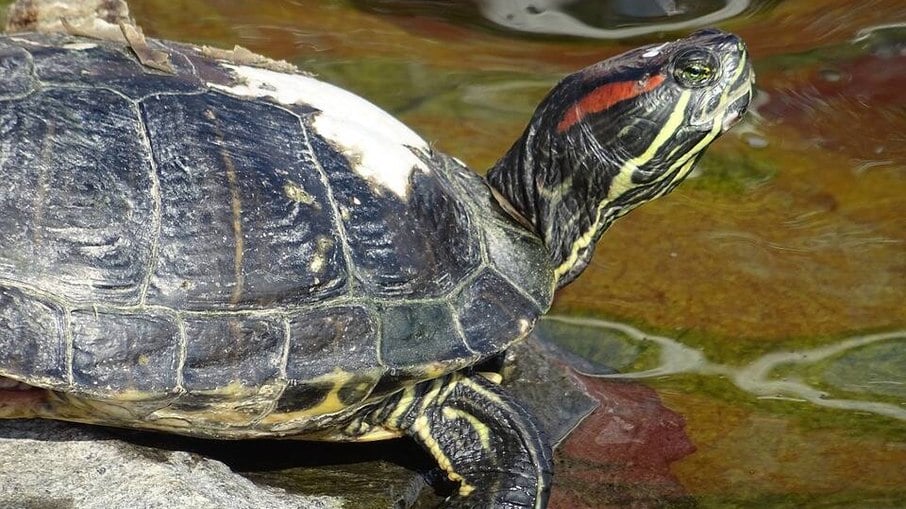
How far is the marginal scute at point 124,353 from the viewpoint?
12.3 feet

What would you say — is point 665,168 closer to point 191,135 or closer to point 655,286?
point 655,286

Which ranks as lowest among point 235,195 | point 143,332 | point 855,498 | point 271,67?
point 855,498

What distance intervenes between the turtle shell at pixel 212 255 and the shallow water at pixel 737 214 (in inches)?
51.6

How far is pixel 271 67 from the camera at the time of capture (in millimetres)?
4934

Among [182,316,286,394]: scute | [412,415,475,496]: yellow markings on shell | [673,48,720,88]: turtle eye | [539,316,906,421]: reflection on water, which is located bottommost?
[412,415,475,496]: yellow markings on shell

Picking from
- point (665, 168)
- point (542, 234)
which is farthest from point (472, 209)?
point (665, 168)

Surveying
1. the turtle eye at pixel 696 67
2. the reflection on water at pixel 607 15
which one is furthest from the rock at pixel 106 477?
the reflection on water at pixel 607 15

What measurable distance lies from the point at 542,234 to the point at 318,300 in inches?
56.5

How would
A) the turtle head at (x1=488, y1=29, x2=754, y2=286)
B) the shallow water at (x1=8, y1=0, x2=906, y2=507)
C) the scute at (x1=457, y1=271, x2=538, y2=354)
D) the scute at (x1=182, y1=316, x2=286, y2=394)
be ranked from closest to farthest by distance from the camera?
the scute at (x1=182, y1=316, x2=286, y2=394) → the scute at (x1=457, y1=271, x2=538, y2=354) → the turtle head at (x1=488, y1=29, x2=754, y2=286) → the shallow water at (x1=8, y1=0, x2=906, y2=507)

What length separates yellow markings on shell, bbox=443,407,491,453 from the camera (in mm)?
4664

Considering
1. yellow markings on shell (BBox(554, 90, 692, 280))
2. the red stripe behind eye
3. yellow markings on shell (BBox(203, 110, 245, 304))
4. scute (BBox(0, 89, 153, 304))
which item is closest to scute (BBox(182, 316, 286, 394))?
yellow markings on shell (BBox(203, 110, 245, 304))

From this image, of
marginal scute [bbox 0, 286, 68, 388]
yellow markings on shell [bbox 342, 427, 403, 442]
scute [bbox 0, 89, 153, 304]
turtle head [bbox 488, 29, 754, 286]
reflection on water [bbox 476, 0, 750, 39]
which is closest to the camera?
marginal scute [bbox 0, 286, 68, 388]

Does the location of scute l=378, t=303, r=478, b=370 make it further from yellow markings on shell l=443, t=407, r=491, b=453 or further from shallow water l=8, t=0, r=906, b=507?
shallow water l=8, t=0, r=906, b=507

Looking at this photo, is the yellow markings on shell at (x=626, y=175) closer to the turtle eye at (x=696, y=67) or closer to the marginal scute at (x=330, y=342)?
the turtle eye at (x=696, y=67)
